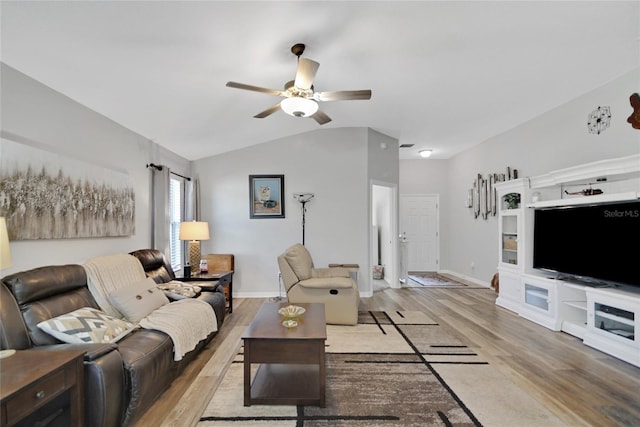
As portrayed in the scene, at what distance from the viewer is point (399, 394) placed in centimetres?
222

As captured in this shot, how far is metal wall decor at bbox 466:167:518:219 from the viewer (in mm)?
5411

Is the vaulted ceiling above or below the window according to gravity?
above

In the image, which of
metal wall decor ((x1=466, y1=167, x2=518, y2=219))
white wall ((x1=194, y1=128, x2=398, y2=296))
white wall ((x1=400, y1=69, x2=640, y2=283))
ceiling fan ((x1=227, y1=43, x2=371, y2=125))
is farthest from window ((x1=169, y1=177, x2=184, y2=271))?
metal wall decor ((x1=466, y1=167, x2=518, y2=219))

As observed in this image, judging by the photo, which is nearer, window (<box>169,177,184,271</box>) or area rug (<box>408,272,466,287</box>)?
window (<box>169,177,184,271</box>)

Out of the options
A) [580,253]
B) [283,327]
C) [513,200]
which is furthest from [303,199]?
[580,253]

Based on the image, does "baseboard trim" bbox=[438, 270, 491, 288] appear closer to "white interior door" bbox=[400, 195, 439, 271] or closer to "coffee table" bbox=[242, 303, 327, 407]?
"white interior door" bbox=[400, 195, 439, 271]

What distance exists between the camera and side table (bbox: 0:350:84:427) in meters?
1.24

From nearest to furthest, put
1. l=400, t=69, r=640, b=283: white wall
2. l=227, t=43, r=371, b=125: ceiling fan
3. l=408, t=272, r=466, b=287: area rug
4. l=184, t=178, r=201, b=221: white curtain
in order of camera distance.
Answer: l=227, t=43, r=371, b=125: ceiling fan, l=400, t=69, r=640, b=283: white wall, l=184, t=178, r=201, b=221: white curtain, l=408, t=272, r=466, b=287: area rug

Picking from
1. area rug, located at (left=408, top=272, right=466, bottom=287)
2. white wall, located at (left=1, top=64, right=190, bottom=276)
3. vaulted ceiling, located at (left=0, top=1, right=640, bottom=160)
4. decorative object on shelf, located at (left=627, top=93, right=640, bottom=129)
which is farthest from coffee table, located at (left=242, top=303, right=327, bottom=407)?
area rug, located at (left=408, top=272, right=466, bottom=287)

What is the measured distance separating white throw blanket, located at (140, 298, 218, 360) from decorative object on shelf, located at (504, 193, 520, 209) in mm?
4314

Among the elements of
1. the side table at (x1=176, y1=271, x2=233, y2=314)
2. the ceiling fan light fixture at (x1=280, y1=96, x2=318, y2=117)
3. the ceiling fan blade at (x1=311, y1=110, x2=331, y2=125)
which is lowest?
the side table at (x1=176, y1=271, x2=233, y2=314)

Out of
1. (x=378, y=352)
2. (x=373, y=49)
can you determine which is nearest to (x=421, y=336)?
(x=378, y=352)

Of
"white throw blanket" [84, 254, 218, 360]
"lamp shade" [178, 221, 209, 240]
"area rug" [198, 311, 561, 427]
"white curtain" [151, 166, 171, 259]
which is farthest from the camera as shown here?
"lamp shade" [178, 221, 209, 240]

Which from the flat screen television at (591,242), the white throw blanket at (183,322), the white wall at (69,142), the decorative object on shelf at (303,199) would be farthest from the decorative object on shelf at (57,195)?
the flat screen television at (591,242)
